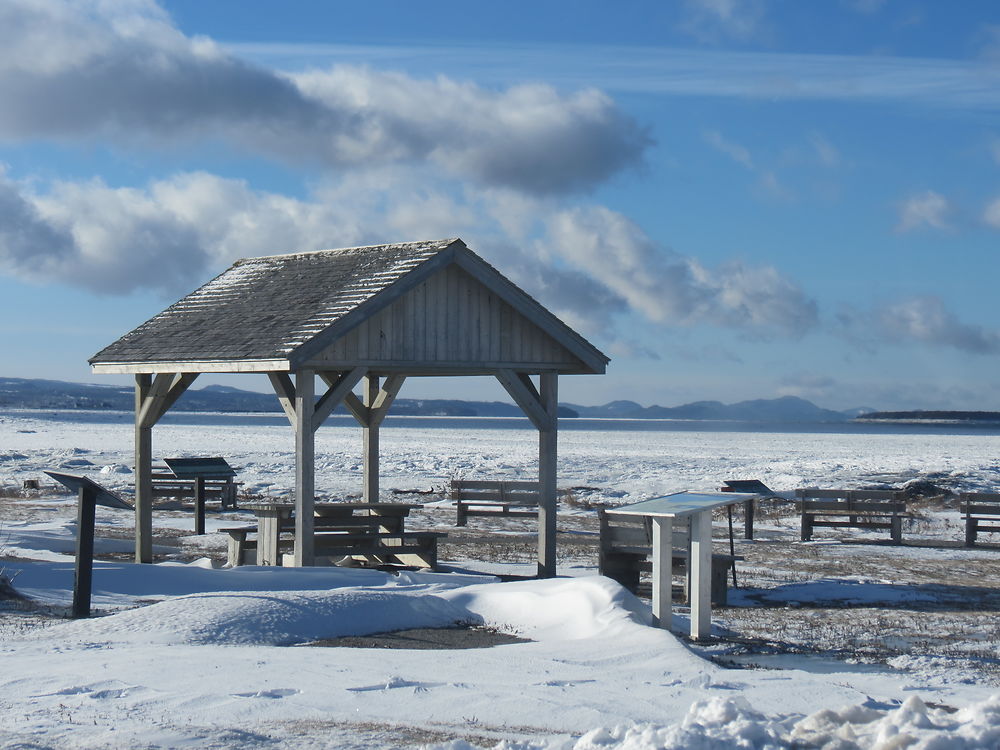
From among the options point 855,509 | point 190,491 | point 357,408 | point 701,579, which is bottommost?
point 190,491

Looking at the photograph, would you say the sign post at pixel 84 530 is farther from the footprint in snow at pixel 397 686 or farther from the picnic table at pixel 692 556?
the picnic table at pixel 692 556

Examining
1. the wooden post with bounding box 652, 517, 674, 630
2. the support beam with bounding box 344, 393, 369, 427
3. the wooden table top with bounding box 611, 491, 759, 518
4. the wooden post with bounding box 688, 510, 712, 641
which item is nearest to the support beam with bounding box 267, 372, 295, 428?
the support beam with bounding box 344, 393, 369, 427

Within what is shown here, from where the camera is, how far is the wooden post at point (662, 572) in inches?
473

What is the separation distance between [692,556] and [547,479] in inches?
215

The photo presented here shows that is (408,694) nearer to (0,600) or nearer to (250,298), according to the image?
(0,600)

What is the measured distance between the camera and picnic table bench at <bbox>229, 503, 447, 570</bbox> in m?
17.0

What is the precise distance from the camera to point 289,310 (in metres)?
16.4

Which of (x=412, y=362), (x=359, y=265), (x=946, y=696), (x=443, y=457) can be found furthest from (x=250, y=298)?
(x=443, y=457)

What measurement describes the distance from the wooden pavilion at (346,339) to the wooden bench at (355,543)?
3.66 ft

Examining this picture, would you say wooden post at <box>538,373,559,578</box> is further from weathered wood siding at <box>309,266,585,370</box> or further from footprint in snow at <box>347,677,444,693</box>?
footprint in snow at <box>347,677,444,693</box>

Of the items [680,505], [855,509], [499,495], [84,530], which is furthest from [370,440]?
[855,509]

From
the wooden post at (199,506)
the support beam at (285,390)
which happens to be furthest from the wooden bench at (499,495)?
the support beam at (285,390)

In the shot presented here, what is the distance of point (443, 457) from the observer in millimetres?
56219

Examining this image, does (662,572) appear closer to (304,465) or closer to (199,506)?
(304,465)
